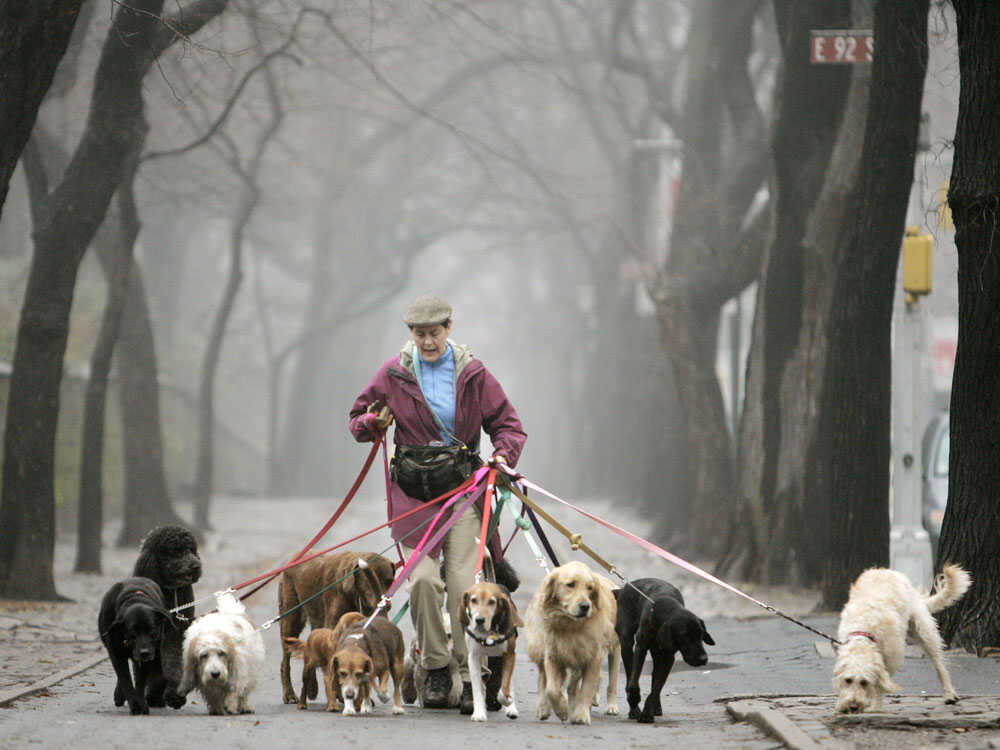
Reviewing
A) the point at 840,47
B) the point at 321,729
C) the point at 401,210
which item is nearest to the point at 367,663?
the point at 321,729

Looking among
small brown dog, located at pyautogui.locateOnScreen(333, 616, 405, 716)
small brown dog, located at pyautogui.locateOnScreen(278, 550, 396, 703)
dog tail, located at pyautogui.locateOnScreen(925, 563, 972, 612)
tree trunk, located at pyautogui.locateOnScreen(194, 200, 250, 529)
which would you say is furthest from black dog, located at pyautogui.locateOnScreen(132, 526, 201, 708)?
tree trunk, located at pyautogui.locateOnScreen(194, 200, 250, 529)

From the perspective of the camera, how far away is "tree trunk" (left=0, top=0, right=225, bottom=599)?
15.8 meters

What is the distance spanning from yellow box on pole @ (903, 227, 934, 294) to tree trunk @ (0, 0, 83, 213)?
746 centimetres

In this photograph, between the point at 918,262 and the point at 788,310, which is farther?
the point at 788,310

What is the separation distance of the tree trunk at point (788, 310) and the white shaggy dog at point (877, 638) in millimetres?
8740

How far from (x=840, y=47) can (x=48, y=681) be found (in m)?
9.45

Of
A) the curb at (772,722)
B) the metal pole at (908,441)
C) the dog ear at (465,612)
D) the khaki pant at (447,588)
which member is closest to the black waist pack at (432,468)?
the khaki pant at (447,588)

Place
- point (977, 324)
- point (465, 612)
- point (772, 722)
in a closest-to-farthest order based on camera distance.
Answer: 1. point (772, 722)
2. point (465, 612)
3. point (977, 324)

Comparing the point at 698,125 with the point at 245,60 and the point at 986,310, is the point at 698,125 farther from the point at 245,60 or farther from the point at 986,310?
the point at 986,310

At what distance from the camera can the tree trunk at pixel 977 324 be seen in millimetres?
10586

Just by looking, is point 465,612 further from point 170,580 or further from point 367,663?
point 170,580

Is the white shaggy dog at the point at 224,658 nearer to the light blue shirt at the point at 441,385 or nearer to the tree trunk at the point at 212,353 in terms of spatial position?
the light blue shirt at the point at 441,385

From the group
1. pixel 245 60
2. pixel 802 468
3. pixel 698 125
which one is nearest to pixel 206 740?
pixel 802 468

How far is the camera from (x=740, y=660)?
12.2m
